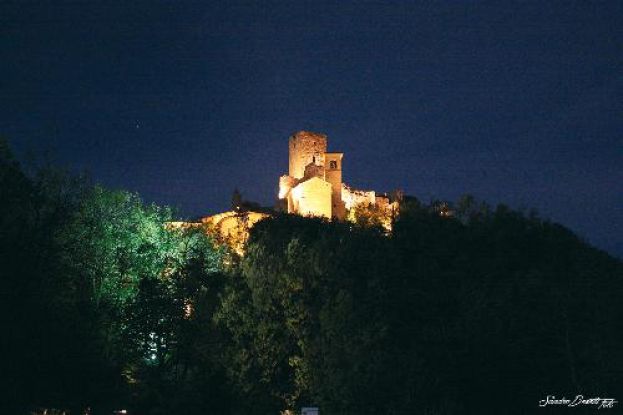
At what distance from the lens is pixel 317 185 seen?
6912cm

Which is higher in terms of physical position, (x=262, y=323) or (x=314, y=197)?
(x=314, y=197)

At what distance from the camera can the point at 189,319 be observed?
23.5 meters

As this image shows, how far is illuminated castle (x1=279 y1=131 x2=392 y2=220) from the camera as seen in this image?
68750mm

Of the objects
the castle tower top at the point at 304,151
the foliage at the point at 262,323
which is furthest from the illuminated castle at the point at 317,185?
the foliage at the point at 262,323

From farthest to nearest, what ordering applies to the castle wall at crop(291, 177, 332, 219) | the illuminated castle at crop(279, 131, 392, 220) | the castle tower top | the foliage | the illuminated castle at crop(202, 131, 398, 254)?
the castle tower top, the illuminated castle at crop(279, 131, 392, 220), the castle wall at crop(291, 177, 332, 219), the illuminated castle at crop(202, 131, 398, 254), the foliage

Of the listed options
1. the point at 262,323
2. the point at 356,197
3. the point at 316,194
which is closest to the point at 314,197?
the point at 316,194

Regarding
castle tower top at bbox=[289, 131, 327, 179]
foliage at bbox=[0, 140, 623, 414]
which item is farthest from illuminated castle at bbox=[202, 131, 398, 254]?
foliage at bbox=[0, 140, 623, 414]

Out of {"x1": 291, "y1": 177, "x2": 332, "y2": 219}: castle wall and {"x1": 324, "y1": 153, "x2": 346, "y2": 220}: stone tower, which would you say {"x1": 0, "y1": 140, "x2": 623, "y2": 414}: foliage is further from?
{"x1": 324, "y1": 153, "x2": 346, "y2": 220}: stone tower

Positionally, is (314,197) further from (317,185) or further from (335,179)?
(335,179)

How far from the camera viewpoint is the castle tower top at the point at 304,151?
253 feet

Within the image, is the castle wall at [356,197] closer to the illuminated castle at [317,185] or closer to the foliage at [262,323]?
the illuminated castle at [317,185]

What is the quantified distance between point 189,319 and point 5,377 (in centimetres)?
931

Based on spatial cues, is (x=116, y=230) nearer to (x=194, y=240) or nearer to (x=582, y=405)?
(x=194, y=240)

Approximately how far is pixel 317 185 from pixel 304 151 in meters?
9.46
